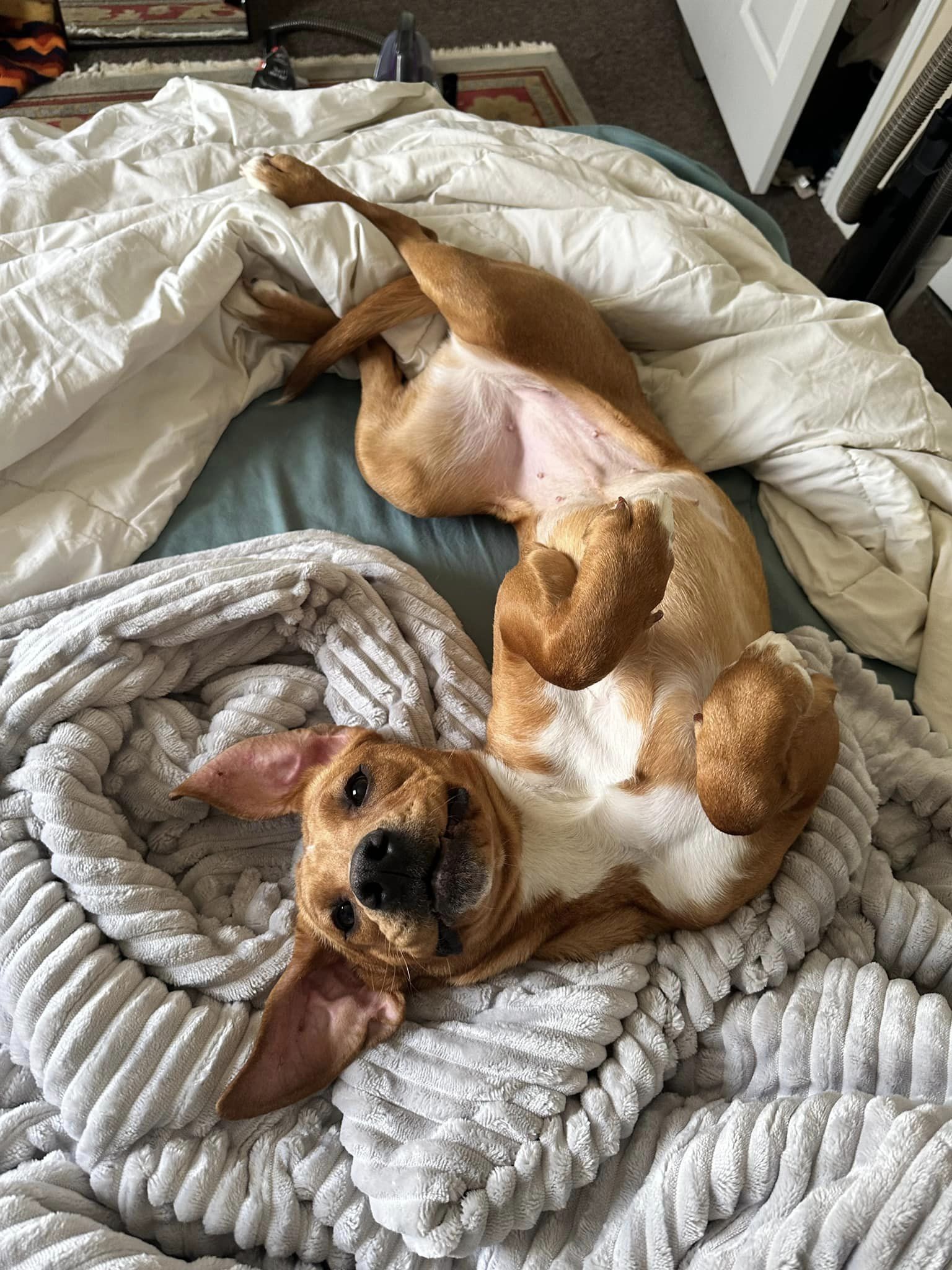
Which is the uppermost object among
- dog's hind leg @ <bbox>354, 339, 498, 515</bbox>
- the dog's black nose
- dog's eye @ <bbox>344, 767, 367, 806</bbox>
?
dog's hind leg @ <bbox>354, 339, 498, 515</bbox>

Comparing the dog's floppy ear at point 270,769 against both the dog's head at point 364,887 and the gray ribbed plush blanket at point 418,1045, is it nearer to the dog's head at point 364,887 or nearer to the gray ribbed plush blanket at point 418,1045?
the dog's head at point 364,887

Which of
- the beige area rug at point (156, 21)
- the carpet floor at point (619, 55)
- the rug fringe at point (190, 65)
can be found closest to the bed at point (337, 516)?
the carpet floor at point (619, 55)

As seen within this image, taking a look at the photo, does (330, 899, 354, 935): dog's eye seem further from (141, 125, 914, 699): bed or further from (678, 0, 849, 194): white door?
(678, 0, 849, 194): white door

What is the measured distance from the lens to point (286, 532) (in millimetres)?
2148

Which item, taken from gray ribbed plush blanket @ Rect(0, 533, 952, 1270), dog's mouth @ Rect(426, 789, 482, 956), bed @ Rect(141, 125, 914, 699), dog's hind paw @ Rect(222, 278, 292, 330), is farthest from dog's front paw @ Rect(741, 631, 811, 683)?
dog's hind paw @ Rect(222, 278, 292, 330)

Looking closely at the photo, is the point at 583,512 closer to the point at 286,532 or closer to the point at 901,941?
the point at 286,532

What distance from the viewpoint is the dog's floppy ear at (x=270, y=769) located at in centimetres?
A: 173

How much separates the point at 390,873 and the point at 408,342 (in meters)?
1.46

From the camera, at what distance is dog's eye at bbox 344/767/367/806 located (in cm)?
164

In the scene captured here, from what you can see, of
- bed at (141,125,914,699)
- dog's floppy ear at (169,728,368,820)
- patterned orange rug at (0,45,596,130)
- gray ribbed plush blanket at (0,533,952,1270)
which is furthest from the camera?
patterned orange rug at (0,45,596,130)

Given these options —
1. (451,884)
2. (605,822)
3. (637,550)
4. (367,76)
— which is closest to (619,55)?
(367,76)

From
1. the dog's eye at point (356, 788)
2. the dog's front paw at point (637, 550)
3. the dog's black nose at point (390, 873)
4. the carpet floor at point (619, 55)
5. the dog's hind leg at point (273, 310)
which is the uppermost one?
the carpet floor at point (619, 55)

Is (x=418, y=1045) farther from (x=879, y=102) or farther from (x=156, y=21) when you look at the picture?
(x=156, y=21)

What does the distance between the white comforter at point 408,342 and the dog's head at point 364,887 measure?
2.57 feet
